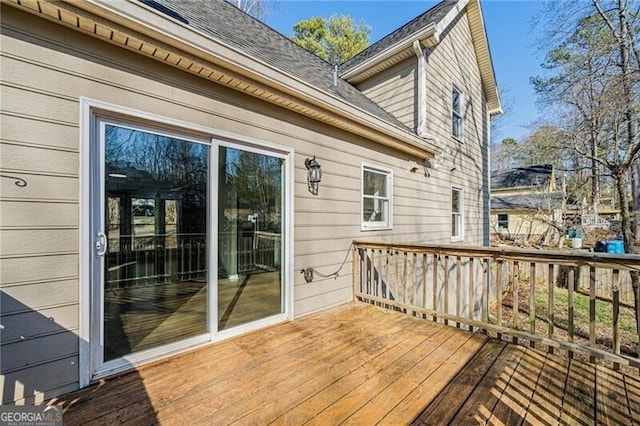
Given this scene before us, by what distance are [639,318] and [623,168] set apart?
810cm

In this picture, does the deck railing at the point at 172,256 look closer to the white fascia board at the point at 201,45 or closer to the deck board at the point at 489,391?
the white fascia board at the point at 201,45

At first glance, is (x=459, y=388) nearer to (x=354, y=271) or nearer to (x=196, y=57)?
(x=354, y=271)

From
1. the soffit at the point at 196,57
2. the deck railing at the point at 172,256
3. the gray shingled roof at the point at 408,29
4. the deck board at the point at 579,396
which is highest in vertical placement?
the gray shingled roof at the point at 408,29

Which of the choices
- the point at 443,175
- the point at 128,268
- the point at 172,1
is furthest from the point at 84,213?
the point at 443,175

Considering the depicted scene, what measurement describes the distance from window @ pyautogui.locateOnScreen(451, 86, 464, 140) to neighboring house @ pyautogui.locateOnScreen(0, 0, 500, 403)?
134 inches

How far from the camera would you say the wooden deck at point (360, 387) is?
1.81m

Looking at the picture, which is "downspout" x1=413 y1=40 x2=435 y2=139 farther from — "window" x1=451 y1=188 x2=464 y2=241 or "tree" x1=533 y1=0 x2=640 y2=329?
"tree" x1=533 y1=0 x2=640 y2=329

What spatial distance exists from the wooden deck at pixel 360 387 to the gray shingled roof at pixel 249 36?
112 inches

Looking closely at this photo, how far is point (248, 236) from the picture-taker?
124 inches

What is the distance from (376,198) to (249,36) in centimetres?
310

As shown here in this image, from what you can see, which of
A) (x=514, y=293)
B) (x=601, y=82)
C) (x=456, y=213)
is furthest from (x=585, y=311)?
(x=514, y=293)

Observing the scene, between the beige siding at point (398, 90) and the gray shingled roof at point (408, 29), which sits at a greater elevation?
the gray shingled roof at point (408, 29)

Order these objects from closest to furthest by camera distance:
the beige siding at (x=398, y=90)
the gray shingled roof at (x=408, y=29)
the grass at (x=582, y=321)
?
the grass at (x=582, y=321) < the beige siding at (x=398, y=90) < the gray shingled roof at (x=408, y=29)

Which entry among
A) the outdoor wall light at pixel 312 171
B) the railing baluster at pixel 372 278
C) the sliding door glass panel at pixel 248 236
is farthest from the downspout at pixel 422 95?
the sliding door glass panel at pixel 248 236
